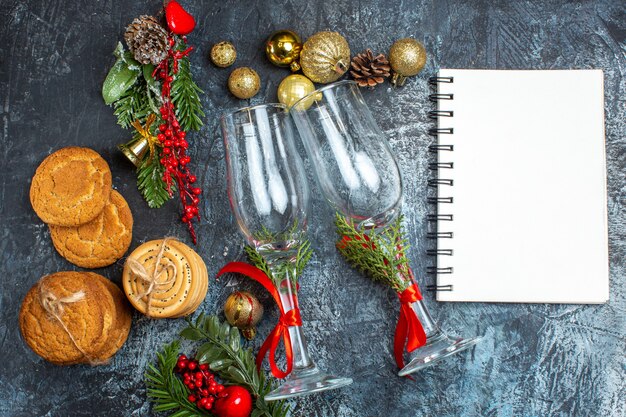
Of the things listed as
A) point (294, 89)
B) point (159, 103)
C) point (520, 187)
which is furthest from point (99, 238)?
point (520, 187)

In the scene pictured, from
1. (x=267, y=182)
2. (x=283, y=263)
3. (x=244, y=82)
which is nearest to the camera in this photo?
(x=267, y=182)

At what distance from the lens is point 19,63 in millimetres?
1580

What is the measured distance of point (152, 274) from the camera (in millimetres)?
1421

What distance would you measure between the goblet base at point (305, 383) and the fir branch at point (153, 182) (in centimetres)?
49

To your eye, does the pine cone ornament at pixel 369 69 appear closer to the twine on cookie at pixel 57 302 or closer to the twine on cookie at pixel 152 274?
the twine on cookie at pixel 152 274

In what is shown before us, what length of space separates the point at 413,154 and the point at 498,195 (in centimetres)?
21

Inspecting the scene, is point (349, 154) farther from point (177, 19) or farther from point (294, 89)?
point (177, 19)

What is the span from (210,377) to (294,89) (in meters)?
0.66

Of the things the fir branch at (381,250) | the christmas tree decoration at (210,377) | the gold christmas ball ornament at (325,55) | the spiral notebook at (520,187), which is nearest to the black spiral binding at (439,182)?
the spiral notebook at (520,187)

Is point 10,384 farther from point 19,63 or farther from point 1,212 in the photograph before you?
point 19,63

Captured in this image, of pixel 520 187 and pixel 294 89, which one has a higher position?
pixel 294 89

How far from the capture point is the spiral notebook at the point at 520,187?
5.01ft

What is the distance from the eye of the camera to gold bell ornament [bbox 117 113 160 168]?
1.48 m

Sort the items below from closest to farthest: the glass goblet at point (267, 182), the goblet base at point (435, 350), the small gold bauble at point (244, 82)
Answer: the glass goblet at point (267, 182), the goblet base at point (435, 350), the small gold bauble at point (244, 82)
